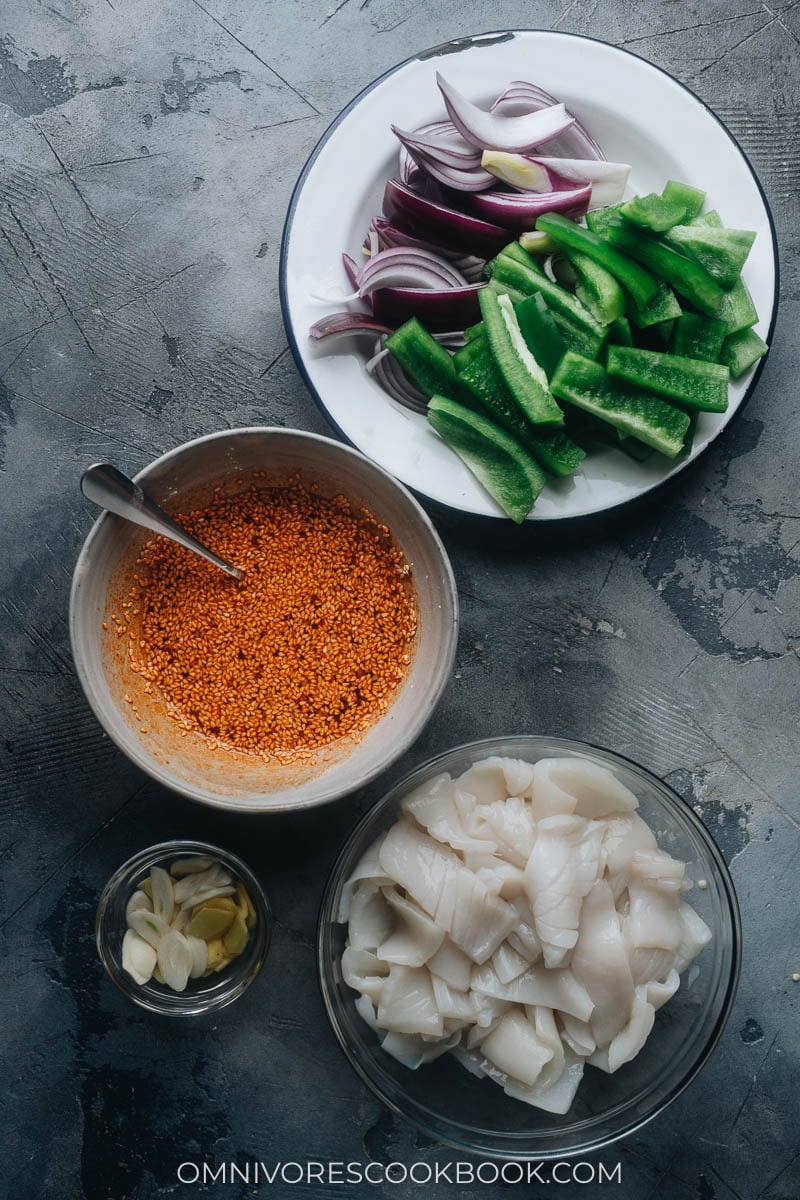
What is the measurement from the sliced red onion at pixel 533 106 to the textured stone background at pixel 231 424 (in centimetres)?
25

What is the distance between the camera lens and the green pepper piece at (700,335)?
5.68ft

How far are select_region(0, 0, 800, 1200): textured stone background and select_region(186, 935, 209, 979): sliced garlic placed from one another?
0.68 feet

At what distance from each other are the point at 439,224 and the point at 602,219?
0.99ft

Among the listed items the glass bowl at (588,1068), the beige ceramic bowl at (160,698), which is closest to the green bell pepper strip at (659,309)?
the beige ceramic bowl at (160,698)

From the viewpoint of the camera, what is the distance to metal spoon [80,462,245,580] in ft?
5.00

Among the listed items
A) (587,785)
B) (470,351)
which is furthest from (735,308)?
(587,785)

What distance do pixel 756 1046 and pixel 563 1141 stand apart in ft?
1.50

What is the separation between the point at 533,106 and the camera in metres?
1.76

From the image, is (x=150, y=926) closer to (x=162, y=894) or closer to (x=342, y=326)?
(x=162, y=894)

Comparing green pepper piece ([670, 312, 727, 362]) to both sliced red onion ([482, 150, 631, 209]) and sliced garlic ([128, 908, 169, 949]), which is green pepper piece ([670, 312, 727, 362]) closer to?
sliced red onion ([482, 150, 631, 209])

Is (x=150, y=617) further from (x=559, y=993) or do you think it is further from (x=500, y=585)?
(x=559, y=993)

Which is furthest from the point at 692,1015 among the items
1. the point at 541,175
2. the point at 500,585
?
the point at 541,175

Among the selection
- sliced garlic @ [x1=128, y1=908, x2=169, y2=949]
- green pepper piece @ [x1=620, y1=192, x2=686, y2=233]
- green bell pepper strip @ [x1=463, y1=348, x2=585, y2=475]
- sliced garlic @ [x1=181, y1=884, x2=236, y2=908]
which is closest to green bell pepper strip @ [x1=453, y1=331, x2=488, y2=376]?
green bell pepper strip @ [x1=463, y1=348, x2=585, y2=475]

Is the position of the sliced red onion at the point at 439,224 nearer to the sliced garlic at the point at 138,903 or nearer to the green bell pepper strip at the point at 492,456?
the green bell pepper strip at the point at 492,456
